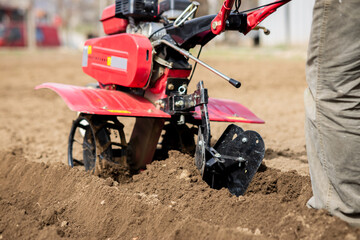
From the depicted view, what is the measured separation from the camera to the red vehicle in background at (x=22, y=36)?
29.1m

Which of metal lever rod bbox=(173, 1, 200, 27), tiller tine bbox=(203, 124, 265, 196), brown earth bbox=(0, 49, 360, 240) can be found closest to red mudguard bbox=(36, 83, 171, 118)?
brown earth bbox=(0, 49, 360, 240)

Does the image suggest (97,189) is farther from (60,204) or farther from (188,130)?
(188,130)

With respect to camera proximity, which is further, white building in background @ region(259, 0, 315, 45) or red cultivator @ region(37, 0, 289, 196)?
white building in background @ region(259, 0, 315, 45)

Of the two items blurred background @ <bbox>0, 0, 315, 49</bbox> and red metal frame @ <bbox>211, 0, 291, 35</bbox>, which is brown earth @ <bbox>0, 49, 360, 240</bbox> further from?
blurred background @ <bbox>0, 0, 315, 49</bbox>

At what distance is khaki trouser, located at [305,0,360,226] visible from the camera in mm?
2896

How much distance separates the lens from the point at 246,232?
3.10 metres

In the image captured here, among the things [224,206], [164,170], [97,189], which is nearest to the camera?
[224,206]

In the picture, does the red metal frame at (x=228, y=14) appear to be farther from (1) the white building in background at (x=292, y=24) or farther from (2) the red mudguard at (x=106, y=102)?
(1) the white building in background at (x=292, y=24)

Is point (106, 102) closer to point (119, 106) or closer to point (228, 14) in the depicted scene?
point (119, 106)

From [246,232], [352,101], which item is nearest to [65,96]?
[246,232]

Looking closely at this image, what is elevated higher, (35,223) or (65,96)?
(65,96)

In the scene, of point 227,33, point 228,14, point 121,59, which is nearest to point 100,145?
point 121,59

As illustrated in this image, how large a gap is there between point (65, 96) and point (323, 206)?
266 cm

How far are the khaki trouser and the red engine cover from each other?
6.32 feet
